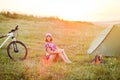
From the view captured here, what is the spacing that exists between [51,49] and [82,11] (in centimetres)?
126

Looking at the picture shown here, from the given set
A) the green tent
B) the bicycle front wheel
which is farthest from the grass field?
the green tent

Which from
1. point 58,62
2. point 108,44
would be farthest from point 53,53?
point 108,44

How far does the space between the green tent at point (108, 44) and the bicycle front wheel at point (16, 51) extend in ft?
3.73

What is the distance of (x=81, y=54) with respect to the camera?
602 cm

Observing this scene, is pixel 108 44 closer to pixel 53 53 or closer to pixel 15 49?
pixel 53 53

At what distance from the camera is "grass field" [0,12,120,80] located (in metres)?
4.70

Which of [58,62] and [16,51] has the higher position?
[16,51]

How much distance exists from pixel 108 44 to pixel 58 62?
1.05 m

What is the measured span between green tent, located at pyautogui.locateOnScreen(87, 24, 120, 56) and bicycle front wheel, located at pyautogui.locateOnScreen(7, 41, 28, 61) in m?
1.14

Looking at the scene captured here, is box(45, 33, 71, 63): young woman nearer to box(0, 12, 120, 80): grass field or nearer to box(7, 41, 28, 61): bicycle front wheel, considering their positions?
box(0, 12, 120, 80): grass field

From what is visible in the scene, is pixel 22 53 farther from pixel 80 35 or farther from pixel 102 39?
pixel 80 35

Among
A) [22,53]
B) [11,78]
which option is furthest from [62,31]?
[11,78]

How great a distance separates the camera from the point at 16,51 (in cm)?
529

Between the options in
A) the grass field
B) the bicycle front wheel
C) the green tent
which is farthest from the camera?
the green tent
